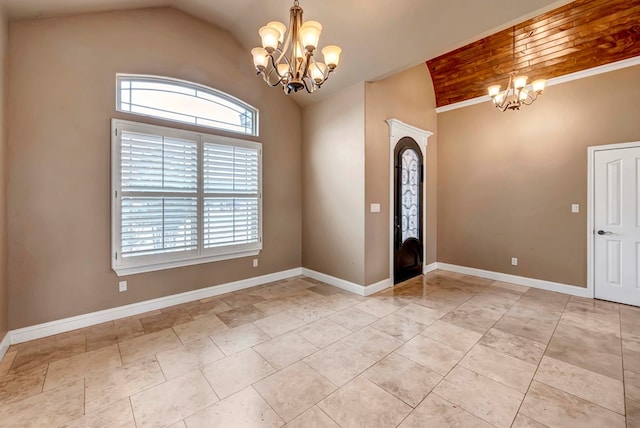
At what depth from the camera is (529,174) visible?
451 cm

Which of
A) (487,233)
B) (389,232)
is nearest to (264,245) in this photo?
(389,232)

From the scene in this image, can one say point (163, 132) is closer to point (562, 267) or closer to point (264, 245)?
point (264, 245)

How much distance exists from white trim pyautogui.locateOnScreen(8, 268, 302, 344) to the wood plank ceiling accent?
5031 millimetres

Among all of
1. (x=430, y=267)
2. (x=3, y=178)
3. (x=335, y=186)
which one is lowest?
(x=430, y=267)

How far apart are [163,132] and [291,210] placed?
236cm

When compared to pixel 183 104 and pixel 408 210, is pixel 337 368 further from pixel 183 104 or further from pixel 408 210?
pixel 183 104

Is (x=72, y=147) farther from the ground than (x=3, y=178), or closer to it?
farther from the ground

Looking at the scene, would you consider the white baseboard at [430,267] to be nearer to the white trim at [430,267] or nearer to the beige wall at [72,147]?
the white trim at [430,267]

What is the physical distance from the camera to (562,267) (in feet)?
13.9

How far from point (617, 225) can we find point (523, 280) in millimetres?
1443

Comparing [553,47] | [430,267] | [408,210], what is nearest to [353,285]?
[408,210]

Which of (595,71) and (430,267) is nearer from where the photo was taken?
(595,71)

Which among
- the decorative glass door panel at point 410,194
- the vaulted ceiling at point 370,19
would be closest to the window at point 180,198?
the vaulted ceiling at point 370,19

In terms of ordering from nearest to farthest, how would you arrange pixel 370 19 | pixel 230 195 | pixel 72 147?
pixel 72 147 < pixel 370 19 < pixel 230 195
